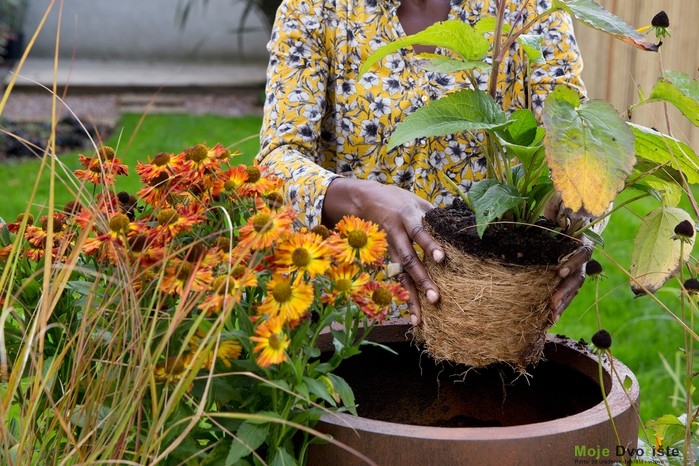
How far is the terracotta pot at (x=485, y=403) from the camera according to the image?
3.43 ft

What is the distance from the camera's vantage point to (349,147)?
198cm

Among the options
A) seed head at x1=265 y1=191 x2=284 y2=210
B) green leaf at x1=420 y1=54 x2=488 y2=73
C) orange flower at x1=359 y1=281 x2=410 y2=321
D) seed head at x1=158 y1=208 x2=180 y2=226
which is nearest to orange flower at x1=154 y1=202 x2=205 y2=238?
seed head at x1=158 y1=208 x2=180 y2=226

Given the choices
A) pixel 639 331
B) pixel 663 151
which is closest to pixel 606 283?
pixel 639 331

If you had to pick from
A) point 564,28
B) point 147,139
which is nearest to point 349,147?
point 564,28

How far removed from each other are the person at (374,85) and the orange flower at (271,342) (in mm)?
849

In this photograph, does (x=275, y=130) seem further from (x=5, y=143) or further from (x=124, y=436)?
(x=5, y=143)

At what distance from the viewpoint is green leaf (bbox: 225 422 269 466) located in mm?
992

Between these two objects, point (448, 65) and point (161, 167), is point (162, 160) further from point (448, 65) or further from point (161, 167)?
point (448, 65)

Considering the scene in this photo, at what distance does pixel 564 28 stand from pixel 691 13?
13.0 ft

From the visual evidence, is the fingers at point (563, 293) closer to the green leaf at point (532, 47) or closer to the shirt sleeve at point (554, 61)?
the green leaf at point (532, 47)

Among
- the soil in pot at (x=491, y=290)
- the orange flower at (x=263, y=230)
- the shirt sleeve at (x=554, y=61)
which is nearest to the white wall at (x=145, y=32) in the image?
the shirt sleeve at (x=554, y=61)

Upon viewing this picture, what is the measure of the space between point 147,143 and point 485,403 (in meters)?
5.04

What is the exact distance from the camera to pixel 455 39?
123 centimetres

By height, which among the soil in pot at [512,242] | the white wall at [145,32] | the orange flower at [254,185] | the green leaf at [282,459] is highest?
the orange flower at [254,185]
